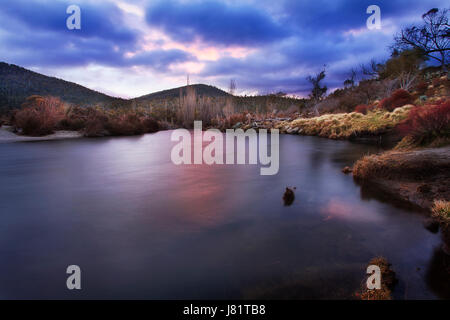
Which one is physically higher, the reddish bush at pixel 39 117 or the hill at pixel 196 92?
the hill at pixel 196 92

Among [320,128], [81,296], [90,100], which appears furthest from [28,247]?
[90,100]

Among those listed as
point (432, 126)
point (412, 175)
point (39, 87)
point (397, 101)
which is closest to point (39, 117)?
point (412, 175)

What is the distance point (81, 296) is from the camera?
2.36 meters

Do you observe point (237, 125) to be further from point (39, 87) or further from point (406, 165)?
point (39, 87)

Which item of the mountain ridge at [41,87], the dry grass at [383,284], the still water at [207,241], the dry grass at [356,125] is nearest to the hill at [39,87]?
the mountain ridge at [41,87]

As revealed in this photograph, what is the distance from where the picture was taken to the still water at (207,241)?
2.50 meters

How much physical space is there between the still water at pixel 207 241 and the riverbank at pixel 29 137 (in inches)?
626

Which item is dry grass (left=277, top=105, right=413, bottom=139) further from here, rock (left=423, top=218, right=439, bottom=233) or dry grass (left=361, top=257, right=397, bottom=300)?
dry grass (left=361, top=257, right=397, bottom=300)

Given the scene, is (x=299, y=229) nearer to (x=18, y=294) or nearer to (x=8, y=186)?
(x=18, y=294)

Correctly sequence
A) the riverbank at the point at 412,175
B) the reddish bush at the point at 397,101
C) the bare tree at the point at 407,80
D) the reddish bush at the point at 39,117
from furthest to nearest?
1. the bare tree at the point at 407,80
2. the reddish bush at the point at 397,101
3. the reddish bush at the point at 39,117
4. the riverbank at the point at 412,175

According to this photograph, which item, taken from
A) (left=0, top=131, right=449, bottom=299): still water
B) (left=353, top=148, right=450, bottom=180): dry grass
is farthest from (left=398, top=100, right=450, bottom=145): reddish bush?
(left=0, top=131, right=449, bottom=299): still water

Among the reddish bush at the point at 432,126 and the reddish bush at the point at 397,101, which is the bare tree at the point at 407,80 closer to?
the reddish bush at the point at 397,101

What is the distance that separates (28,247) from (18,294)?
3.72 feet

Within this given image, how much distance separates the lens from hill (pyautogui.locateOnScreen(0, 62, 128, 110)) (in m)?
51.8
